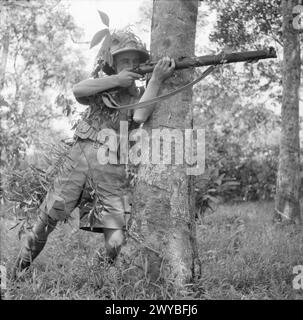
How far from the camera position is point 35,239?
4012 millimetres

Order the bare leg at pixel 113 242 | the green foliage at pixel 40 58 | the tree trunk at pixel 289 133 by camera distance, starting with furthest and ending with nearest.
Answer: the green foliage at pixel 40 58
the tree trunk at pixel 289 133
the bare leg at pixel 113 242

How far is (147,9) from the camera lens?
1421 cm

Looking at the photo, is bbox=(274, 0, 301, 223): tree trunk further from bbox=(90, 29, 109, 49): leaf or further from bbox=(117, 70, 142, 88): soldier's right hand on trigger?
bbox=(90, 29, 109, 49): leaf

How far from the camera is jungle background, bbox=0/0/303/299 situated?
371 cm

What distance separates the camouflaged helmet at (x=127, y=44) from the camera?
3.95 meters

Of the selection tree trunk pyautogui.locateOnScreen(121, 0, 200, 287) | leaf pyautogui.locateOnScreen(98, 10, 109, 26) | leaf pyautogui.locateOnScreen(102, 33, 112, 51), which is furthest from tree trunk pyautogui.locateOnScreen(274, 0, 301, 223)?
leaf pyautogui.locateOnScreen(98, 10, 109, 26)

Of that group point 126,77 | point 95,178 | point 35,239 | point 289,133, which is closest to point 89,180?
point 95,178

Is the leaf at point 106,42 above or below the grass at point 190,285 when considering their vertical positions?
above

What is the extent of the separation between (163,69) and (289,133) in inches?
172

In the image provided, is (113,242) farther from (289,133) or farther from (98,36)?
(289,133)

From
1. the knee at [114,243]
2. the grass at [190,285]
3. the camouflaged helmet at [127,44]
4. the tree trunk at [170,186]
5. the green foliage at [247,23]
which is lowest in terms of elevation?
the grass at [190,285]

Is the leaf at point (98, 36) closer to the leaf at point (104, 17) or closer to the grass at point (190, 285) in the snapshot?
the leaf at point (104, 17)

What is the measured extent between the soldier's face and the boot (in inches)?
53.4

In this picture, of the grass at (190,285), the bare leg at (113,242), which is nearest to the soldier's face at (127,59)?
the bare leg at (113,242)
